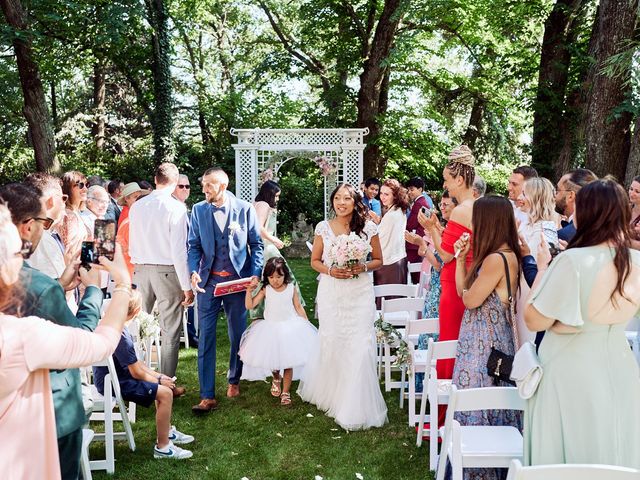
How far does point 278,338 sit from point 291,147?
1087cm

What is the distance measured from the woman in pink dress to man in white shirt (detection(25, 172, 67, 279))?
6.20ft

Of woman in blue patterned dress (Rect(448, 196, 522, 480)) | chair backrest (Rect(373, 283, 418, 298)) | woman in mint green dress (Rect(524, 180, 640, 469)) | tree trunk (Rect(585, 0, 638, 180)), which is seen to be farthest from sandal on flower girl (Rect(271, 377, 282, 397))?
tree trunk (Rect(585, 0, 638, 180))

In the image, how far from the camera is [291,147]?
16.5m

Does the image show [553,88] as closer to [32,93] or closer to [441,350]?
[441,350]

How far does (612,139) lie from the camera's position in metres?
9.95

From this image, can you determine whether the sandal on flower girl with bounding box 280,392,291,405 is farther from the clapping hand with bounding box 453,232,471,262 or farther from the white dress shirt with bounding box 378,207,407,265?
the white dress shirt with bounding box 378,207,407,265

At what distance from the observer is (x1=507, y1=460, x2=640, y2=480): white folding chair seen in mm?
2195

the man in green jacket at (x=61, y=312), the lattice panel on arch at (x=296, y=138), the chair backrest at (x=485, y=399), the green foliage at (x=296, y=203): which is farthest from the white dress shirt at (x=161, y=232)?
the green foliage at (x=296, y=203)

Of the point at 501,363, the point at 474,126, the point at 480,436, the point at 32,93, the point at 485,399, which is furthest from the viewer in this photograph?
the point at 474,126

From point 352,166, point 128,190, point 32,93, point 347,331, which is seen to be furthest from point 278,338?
point 352,166

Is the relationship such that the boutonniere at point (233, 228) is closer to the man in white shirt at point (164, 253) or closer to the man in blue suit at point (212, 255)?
the man in blue suit at point (212, 255)

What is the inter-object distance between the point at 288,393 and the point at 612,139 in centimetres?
698

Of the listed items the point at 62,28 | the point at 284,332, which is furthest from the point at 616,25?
the point at 62,28

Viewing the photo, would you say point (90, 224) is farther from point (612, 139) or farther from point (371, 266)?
point (612, 139)
